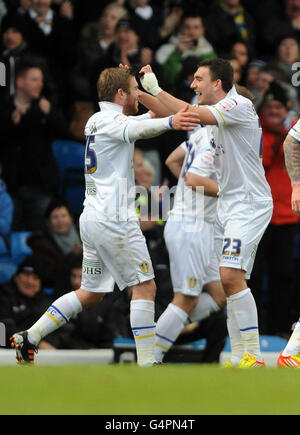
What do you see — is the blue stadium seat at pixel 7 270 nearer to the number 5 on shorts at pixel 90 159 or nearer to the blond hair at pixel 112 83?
the number 5 on shorts at pixel 90 159

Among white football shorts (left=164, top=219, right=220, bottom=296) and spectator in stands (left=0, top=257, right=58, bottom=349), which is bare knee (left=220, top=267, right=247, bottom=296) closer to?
white football shorts (left=164, top=219, right=220, bottom=296)

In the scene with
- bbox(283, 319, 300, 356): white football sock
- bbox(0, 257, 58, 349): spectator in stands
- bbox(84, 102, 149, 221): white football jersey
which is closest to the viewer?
bbox(283, 319, 300, 356): white football sock

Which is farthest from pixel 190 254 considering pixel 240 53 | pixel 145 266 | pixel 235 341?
pixel 240 53

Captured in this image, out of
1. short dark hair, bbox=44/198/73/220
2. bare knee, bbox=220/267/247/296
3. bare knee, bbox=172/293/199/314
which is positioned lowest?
bare knee, bbox=172/293/199/314

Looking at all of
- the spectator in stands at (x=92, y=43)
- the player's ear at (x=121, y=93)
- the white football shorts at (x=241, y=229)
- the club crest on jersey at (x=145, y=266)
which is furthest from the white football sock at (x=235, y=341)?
the spectator in stands at (x=92, y=43)

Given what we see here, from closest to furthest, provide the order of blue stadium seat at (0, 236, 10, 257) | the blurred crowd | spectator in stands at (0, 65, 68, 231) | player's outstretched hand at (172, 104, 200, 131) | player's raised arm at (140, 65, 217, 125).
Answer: player's outstretched hand at (172, 104, 200, 131), player's raised arm at (140, 65, 217, 125), the blurred crowd, blue stadium seat at (0, 236, 10, 257), spectator in stands at (0, 65, 68, 231)

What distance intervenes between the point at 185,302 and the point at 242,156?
211 centimetres

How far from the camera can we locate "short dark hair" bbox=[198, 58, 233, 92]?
377 inches

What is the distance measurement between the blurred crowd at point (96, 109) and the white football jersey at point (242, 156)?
2512 mm

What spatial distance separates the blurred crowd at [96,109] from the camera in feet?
40.7

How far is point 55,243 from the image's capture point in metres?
12.9

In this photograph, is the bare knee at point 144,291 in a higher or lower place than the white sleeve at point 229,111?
lower

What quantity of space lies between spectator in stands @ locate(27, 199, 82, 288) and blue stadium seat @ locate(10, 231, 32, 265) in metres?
0.16

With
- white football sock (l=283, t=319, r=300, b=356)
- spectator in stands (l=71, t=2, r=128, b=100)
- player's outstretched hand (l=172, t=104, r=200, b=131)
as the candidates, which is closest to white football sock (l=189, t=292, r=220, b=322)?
white football sock (l=283, t=319, r=300, b=356)
